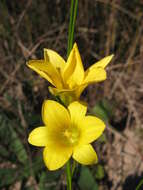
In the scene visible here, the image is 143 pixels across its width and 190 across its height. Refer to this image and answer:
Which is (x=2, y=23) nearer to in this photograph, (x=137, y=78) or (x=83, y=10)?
(x=83, y=10)

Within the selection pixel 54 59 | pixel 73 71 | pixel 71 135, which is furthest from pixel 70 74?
pixel 71 135

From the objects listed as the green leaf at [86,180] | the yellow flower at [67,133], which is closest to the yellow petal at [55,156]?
the yellow flower at [67,133]

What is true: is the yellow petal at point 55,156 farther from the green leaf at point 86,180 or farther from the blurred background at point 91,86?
the blurred background at point 91,86

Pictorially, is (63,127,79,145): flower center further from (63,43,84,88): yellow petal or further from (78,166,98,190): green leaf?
(78,166,98,190): green leaf

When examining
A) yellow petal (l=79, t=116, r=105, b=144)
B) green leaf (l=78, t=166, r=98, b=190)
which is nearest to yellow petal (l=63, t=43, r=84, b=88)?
yellow petal (l=79, t=116, r=105, b=144)

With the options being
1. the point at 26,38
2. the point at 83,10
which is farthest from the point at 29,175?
the point at 83,10

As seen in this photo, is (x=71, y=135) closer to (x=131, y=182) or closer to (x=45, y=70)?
(x=45, y=70)
